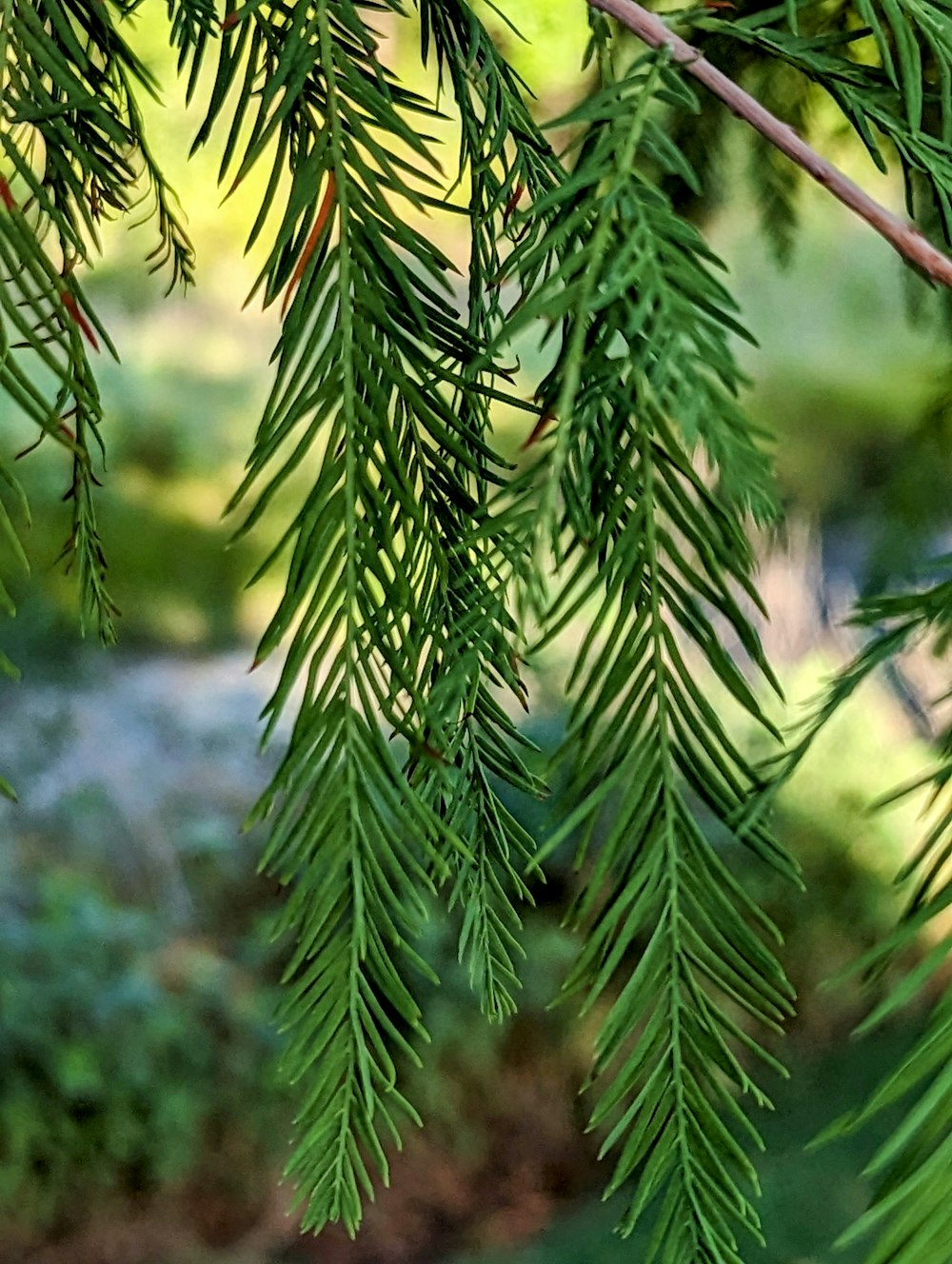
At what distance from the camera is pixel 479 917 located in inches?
10.2

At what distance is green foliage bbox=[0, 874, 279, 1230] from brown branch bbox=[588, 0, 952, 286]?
0.85 meters

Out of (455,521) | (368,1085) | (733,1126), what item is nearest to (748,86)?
(455,521)

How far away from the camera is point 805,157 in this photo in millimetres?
157

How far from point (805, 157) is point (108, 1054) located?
36.2 inches

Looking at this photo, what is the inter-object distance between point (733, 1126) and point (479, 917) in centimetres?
64

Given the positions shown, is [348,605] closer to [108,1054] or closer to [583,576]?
[583,576]

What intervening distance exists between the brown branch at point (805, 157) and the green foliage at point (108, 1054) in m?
0.85

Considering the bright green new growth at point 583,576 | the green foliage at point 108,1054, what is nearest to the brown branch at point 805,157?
the bright green new growth at point 583,576

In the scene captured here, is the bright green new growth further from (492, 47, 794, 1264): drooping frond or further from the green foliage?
the green foliage

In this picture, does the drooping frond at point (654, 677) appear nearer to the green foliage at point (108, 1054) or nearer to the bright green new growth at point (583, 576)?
the bright green new growth at point (583, 576)

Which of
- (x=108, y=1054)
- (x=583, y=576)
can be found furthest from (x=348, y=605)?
(x=108, y=1054)

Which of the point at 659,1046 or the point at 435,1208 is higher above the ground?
the point at 659,1046

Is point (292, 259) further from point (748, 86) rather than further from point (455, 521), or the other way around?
point (748, 86)

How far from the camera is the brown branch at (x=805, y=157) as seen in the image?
15 cm
